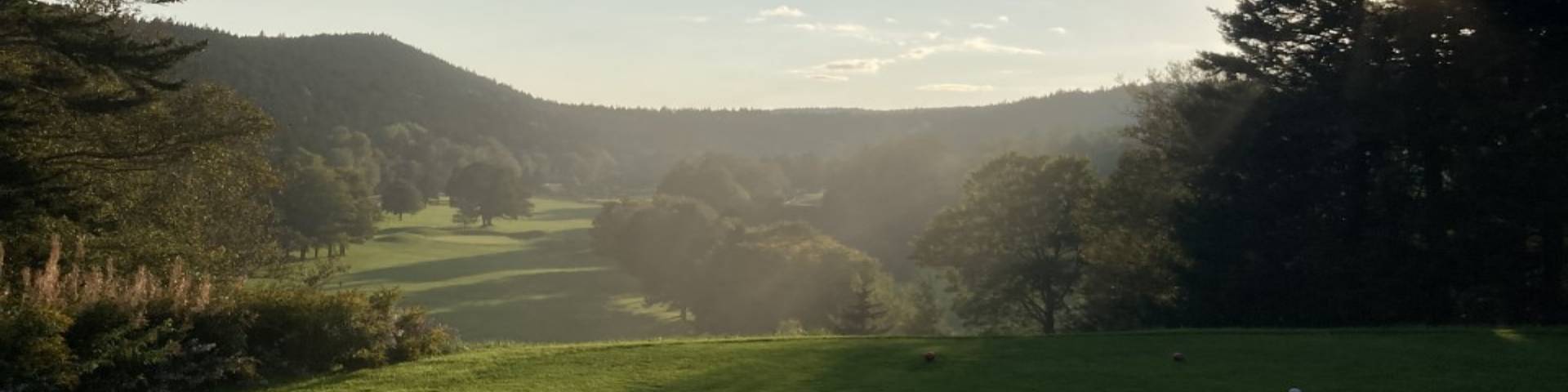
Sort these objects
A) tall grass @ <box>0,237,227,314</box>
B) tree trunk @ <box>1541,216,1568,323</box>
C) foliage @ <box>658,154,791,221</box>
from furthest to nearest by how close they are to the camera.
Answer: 1. foliage @ <box>658,154,791,221</box>
2. tree trunk @ <box>1541,216,1568,323</box>
3. tall grass @ <box>0,237,227,314</box>

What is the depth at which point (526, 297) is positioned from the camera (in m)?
63.8

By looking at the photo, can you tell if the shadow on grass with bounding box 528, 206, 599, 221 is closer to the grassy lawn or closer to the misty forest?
the misty forest

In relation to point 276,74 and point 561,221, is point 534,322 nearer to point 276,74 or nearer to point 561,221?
point 561,221

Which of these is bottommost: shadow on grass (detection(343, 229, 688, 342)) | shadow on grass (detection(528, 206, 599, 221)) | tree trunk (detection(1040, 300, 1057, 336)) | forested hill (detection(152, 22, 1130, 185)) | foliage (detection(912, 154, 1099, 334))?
shadow on grass (detection(343, 229, 688, 342))

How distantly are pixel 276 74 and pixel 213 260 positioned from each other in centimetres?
13612

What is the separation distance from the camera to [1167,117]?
1451 inches

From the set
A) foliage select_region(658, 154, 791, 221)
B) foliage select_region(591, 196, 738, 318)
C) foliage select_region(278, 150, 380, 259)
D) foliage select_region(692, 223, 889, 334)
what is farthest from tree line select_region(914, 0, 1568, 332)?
foliage select_region(658, 154, 791, 221)

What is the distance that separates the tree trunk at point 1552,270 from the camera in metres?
21.9

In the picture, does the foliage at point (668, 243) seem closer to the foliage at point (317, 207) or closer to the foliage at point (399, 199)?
the foliage at point (317, 207)

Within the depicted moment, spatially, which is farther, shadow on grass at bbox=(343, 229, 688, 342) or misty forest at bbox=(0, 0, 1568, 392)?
shadow on grass at bbox=(343, 229, 688, 342)

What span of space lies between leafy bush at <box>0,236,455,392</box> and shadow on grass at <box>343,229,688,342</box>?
1452 inches

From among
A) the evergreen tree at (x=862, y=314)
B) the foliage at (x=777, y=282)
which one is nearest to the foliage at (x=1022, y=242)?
the evergreen tree at (x=862, y=314)

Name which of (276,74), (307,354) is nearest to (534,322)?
(307,354)

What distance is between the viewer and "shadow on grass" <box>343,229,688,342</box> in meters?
55.1
